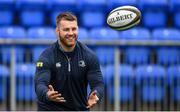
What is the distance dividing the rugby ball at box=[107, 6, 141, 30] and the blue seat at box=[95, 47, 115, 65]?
5.94ft

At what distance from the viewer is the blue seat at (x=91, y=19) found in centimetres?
945

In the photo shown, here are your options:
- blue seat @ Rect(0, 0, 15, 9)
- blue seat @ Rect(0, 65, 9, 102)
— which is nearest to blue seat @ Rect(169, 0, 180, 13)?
blue seat @ Rect(0, 0, 15, 9)

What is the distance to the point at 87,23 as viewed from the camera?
31.0 feet

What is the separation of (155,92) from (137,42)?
1.06 meters

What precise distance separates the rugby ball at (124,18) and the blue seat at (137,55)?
197cm

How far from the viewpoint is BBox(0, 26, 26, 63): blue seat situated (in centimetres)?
697

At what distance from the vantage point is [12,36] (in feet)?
27.7

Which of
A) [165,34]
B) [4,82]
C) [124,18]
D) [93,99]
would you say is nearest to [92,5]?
[165,34]

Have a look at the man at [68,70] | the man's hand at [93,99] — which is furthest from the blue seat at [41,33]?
the man's hand at [93,99]

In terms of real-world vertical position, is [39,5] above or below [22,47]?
above

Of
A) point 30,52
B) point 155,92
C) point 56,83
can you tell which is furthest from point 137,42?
point 56,83

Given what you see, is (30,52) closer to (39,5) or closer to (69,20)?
(39,5)

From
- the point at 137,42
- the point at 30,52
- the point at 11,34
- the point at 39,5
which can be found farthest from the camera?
the point at 39,5

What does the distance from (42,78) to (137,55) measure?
309 centimetres
